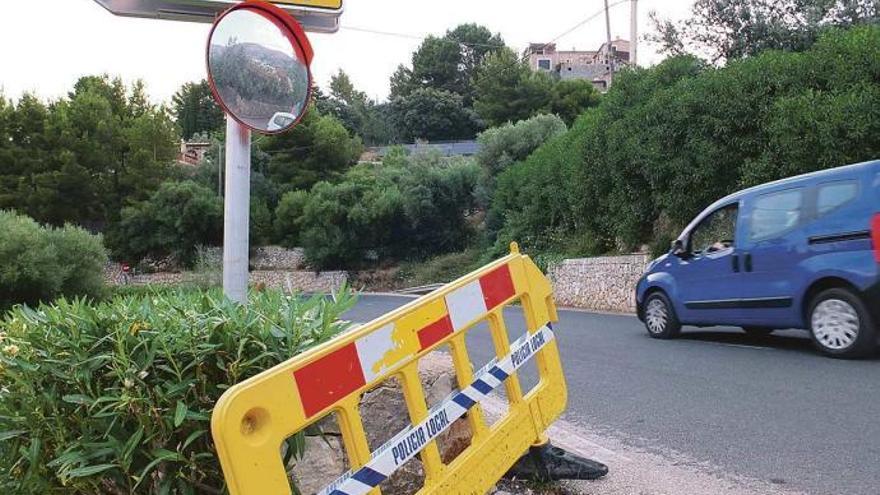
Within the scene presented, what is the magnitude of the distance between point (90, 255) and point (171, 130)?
1330 inches

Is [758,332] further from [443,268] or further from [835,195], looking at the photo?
[443,268]

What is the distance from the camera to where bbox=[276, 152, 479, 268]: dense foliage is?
3600 centimetres

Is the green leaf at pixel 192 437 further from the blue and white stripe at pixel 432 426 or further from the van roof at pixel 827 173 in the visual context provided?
the van roof at pixel 827 173

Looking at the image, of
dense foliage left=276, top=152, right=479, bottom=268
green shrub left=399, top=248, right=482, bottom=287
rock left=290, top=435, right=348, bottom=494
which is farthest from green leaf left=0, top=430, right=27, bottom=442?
dense foliage left=276, top=152, right=479, bottom=268

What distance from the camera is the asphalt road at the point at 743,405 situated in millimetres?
4816

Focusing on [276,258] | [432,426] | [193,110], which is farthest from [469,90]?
[432,426]

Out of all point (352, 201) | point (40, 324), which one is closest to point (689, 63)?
point (40, 324)

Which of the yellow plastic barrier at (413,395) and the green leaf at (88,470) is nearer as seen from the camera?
the yellow plastic barrier at (413,395)

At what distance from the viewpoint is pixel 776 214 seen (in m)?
9.15

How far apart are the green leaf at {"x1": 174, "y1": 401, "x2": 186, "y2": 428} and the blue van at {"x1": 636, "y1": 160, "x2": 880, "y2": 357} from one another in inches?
301

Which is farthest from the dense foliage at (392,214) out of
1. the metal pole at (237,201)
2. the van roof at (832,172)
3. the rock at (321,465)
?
the rock at (321,465)

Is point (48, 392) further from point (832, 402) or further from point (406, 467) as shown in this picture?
point (832, 402)

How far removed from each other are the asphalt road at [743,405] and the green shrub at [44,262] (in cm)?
917

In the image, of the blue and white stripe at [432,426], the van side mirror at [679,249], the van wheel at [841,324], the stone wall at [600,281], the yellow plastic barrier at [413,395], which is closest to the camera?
the yellow plastic barrier at [413,395]
